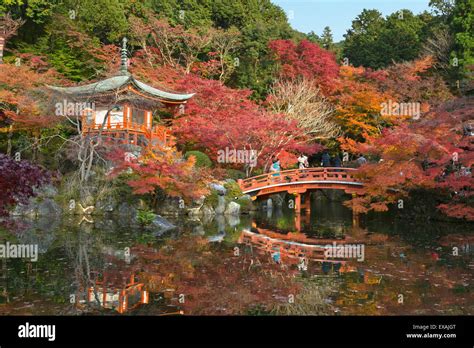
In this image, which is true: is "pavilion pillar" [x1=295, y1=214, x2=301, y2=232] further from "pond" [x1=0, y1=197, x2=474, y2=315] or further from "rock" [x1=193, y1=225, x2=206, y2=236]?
"rock" [x1=193, y1=225, x2=206, y2=236]

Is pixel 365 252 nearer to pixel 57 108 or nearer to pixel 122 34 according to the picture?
pixel 57 108

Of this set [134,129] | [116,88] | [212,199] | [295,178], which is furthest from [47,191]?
[295,178]

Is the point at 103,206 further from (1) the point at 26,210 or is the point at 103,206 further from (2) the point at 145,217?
(2) the point at 145,217

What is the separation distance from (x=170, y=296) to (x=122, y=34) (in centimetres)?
2304

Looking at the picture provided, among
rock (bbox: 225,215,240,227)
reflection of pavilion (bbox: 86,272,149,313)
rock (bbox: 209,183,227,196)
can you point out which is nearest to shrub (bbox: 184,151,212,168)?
rock (bbox: 209,183,227,196)

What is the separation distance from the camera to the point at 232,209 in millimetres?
21781

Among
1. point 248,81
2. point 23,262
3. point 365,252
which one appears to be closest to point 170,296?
point 23,262

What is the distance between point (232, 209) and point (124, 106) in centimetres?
606

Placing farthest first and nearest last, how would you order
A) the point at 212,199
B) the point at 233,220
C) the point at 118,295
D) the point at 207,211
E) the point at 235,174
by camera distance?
the point at 235,174
the point at 212,199
the point at 207,211
the point at 233,220
the point at 118,295

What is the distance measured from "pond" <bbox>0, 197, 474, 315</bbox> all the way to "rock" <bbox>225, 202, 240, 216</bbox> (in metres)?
3.95

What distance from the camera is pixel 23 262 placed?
11.0 m

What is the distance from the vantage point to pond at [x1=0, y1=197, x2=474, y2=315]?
8.16 m

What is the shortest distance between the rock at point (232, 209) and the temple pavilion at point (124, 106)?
12.4ft
